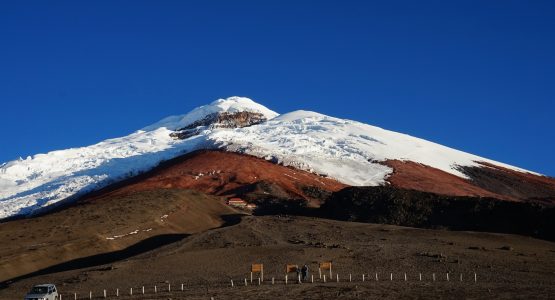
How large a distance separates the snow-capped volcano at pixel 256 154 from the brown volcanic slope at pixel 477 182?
2544 millimetres

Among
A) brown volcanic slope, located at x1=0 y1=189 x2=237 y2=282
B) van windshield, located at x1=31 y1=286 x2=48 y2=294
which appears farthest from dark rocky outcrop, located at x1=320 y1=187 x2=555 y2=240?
van windshield, located at x1=31 y1=286 x2=48 y2=294

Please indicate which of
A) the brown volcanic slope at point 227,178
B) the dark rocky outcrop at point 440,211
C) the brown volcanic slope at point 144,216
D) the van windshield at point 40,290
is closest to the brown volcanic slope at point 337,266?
the van windshield at point 40,290

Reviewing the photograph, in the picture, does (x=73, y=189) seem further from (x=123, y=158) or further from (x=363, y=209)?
(x=363, y=209)

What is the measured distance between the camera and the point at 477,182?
131625mm

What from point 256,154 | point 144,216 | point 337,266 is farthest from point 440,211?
point 256,154

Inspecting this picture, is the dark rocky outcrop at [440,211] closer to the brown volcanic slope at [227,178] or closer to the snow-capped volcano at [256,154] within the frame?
the brown volcanic slope at [227,178]

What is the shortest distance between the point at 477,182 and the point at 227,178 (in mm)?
51982

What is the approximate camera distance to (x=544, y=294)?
31.9 metres

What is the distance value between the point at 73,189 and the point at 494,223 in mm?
86987

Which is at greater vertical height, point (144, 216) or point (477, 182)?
point (477, 182)

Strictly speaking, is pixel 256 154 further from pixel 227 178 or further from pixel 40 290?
pixel 40 290

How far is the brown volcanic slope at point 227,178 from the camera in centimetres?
10294

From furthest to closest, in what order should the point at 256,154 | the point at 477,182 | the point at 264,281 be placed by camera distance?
1. the point at 477,182
2. the point at 256,154
3. the point at 264,281

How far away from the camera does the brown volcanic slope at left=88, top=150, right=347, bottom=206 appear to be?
102938 mm
